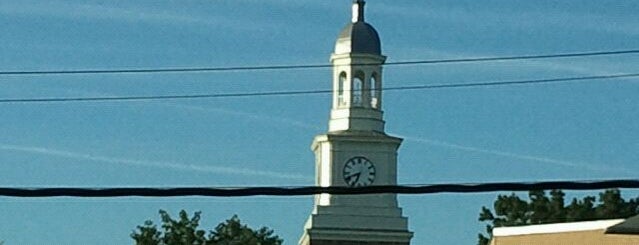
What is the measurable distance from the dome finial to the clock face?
4.94m

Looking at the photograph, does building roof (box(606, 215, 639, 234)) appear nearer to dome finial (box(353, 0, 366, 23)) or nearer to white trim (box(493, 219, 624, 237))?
white trim (box(493, 219, 624, 237))

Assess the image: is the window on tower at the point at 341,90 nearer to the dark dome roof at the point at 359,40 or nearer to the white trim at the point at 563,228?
the dark dome roof at the point at 359,40

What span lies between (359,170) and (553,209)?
1670 cm

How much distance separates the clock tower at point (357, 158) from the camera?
77812 mm

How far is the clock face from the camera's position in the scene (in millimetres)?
79062

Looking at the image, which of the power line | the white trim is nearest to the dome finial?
the white trim

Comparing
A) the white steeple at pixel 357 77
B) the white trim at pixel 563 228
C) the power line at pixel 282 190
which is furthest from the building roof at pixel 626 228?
the white steeple at pixel 357 77

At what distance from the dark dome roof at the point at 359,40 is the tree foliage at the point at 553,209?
13.9 m

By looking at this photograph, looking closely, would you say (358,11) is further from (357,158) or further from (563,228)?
(563,228)

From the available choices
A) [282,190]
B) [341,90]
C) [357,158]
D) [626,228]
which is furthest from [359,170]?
[282,190]

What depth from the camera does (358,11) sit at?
261 feet

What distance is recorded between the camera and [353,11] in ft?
263

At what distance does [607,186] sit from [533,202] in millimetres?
77838

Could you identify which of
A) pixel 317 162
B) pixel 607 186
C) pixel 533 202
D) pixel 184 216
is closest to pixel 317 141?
pixel 317 162
